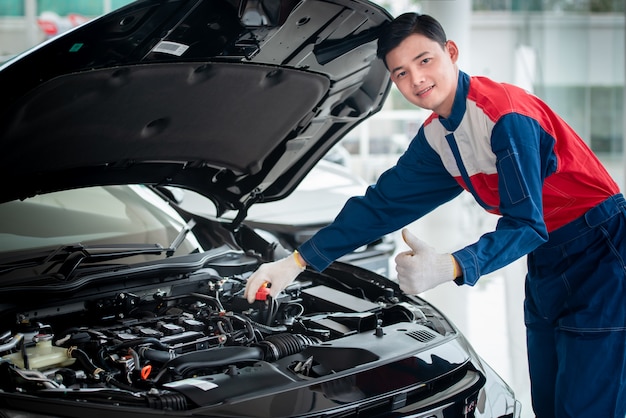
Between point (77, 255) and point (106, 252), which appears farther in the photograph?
point (106, 252)

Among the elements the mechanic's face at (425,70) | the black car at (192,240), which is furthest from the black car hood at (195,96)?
the mechanic's face at (425,70)

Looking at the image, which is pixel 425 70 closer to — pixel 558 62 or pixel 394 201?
pixel 394 201

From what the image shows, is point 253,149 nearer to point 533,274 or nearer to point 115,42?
point 115,42

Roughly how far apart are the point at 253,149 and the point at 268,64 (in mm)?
505

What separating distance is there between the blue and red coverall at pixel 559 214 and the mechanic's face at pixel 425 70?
0.16 feet

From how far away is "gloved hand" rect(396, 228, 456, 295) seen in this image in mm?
1848

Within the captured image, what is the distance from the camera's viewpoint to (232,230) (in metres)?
3.05

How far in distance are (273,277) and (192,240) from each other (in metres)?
0.70

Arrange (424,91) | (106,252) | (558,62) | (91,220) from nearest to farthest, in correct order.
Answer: (424,91) → (106,252) → (91,220) → (558,62)

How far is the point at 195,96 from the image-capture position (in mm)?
2385

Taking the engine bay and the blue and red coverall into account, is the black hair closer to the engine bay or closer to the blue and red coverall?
the blue and red coverall

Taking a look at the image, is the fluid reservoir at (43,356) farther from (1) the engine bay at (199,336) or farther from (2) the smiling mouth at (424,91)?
(2) the smiling mouth at (424,91)

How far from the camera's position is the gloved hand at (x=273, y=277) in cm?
227

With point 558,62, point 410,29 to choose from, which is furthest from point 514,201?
point 558,62
